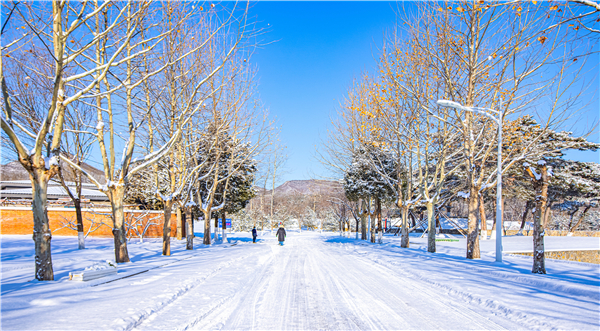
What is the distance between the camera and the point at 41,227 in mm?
7645

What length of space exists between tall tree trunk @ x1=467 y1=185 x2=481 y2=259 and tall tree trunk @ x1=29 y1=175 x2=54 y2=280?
1413cm

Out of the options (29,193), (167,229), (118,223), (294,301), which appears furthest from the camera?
(29,193)

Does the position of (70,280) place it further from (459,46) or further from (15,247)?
(459,46)

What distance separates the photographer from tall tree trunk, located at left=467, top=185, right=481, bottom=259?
47.5 ft

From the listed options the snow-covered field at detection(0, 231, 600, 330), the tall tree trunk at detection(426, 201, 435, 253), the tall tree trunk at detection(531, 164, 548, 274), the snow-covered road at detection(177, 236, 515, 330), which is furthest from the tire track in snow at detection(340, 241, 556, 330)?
the tall tree trunk at detection(426, 201, 435, 253)

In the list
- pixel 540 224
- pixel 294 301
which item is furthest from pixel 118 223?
pixel 540 224

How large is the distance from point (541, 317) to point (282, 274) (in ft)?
21.8

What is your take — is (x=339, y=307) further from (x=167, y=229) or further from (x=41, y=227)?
(x=167, y=229)

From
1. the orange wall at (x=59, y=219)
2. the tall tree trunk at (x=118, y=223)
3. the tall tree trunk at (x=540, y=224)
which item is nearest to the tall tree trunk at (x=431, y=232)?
the tall tree trunk at (x=540, y=224)

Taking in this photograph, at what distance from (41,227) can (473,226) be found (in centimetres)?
1464

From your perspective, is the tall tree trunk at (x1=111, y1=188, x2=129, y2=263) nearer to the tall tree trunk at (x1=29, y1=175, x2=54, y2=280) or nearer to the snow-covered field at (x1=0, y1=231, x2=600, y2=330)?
the snow-covered field at (x1=0, y1=231, x2=600, y2=330)

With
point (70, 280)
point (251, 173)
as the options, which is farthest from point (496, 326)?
point (251, 173)

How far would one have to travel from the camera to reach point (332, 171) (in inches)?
1222

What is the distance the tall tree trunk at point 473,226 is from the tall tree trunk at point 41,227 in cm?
1413
